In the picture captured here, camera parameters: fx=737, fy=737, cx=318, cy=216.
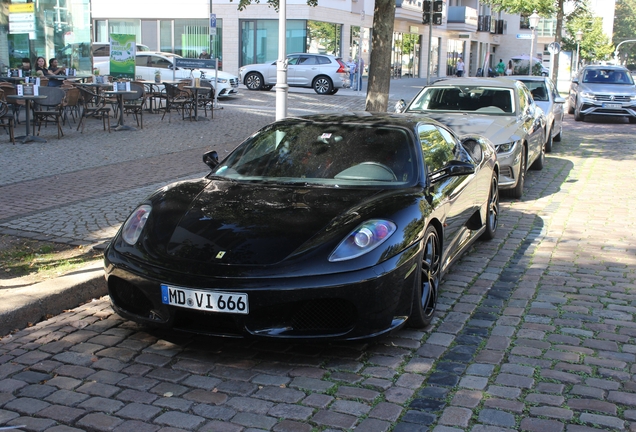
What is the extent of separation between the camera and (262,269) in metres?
4.13

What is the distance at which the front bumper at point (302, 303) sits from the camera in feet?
13.4

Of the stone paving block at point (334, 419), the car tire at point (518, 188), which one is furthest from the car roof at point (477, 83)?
the stone paving block at point (334, 419)

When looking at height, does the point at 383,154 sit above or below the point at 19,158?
above

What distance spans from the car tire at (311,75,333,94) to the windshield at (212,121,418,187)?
24163mm

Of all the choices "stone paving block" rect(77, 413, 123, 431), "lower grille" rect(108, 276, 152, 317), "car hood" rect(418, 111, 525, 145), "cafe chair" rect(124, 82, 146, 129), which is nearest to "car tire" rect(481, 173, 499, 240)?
"car hood" rect(418, 111, 525, 145)

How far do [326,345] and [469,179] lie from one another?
2.46 metres

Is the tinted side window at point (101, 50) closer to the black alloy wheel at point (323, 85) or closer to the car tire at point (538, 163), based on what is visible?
the black alloy wheel at point (323, 85)

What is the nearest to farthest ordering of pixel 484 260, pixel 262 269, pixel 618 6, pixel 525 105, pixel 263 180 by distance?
pixel 262 269
pixel 263 180
pixel 484 260
pixel 525 105
pixel 618 6

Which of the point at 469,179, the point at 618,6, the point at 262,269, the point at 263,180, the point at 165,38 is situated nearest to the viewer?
the point at 262,269

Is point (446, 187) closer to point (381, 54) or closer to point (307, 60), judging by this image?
point (381, 54)

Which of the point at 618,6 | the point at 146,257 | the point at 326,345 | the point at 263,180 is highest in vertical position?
the point at 618,6

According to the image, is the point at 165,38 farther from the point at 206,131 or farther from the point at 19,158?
the point at 19,158

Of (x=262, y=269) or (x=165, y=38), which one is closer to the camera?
(x=262, y=269)

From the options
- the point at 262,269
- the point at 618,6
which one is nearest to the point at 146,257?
the point at 262,269
